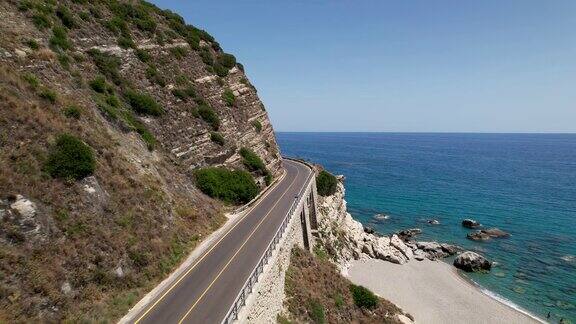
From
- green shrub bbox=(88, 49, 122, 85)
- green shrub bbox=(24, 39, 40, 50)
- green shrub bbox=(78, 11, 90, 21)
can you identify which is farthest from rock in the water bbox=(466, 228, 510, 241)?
green shrub bbox=(78, 11, 90, 21)

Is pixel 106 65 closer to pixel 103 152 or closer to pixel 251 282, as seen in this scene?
pixel 103 152

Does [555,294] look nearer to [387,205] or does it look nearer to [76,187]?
[387,205]

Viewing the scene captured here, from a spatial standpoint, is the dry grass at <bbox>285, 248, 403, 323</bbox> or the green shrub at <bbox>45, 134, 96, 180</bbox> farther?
the dry grass at <bbox>285, 248, 403, 323</bbox>

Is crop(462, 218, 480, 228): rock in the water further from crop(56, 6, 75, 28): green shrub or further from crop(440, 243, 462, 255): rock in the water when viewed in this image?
crop(56, 6, 75, 28): green shrub

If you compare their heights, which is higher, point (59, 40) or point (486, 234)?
point (59, 40)

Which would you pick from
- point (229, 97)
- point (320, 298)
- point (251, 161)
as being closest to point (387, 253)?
point (251, 161)

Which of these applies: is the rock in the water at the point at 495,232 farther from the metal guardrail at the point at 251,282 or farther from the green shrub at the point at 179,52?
the green shrub at the point at 179,52
